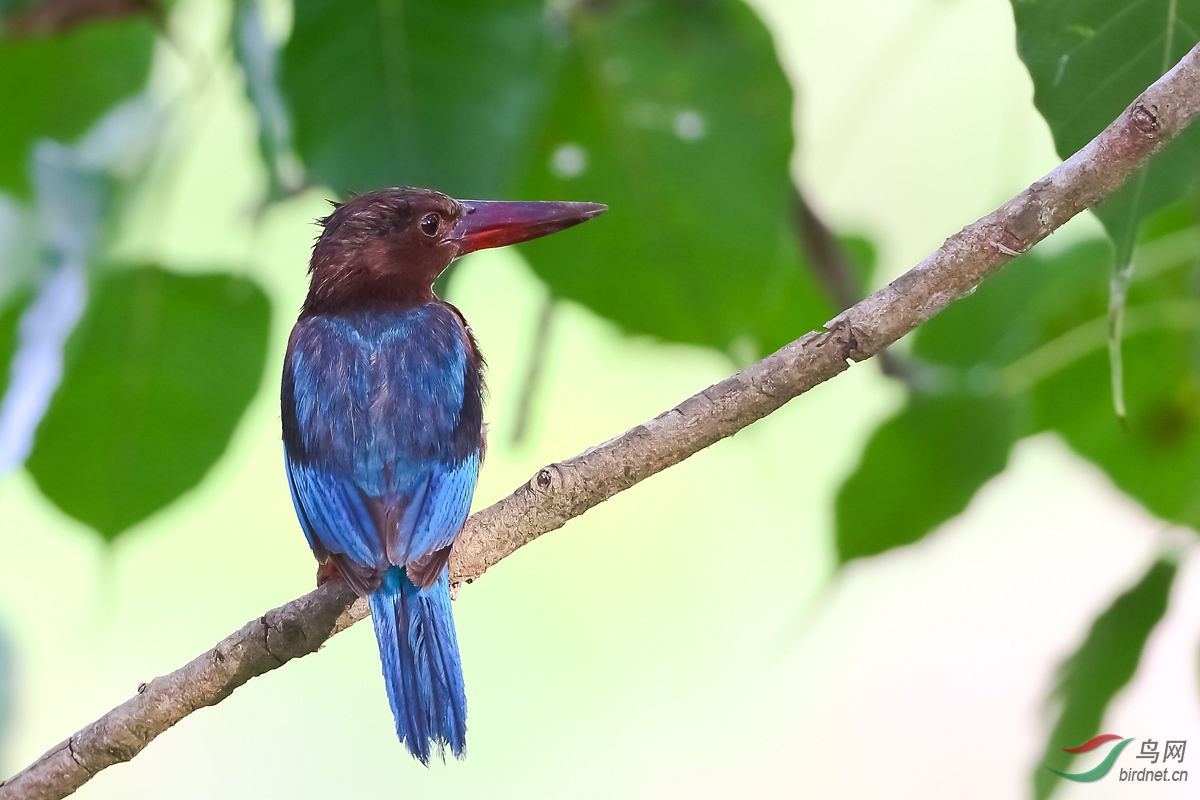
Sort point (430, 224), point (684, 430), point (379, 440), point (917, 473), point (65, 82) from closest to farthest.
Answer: point (684, 430)
point (379, 440)
point (430, 224)
point (917, 473)
point (65, 82)

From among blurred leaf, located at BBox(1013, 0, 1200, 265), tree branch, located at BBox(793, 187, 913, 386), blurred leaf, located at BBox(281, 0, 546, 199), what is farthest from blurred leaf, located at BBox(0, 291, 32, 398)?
blurred leaf, located at BBox(1013, 0, 1200, 265)

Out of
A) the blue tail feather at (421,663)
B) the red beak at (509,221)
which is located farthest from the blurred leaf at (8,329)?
the blue tail feather at (421,663)

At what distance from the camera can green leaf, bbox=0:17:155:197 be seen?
4.91ft

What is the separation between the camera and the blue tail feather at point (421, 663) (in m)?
0.91

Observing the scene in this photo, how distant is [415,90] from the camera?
1230mm

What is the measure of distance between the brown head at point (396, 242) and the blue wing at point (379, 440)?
2.9 inches

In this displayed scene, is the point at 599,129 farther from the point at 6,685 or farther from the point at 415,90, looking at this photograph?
the point at 6,685

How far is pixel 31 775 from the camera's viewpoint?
3.10ft

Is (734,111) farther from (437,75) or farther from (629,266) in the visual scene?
(437,75)

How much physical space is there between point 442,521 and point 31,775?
368 millimetres

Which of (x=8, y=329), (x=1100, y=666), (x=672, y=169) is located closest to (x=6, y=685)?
(x=8, y=329)

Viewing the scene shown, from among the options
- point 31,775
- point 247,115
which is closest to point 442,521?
point 31,775

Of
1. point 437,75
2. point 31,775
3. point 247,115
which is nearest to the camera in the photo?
point 31,775

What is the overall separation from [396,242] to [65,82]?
56 cm
